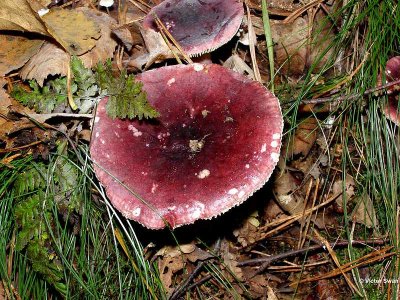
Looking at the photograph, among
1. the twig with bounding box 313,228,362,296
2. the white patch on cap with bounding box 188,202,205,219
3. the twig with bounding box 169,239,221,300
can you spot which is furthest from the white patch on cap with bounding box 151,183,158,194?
the twig with bounding box 313,228,362,296

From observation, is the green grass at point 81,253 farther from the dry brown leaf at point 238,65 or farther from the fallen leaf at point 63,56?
the dry brown leaf at point 238,65

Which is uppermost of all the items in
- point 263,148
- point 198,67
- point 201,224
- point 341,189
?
point 198,67

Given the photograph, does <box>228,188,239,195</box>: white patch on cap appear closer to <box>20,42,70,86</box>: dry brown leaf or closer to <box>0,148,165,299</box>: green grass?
<box>0,148,165,299</box>: green grass

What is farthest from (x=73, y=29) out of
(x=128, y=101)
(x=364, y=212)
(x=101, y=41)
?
(x=364, y=212)

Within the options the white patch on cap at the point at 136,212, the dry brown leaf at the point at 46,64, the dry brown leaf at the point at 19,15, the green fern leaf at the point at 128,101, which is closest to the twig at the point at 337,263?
the white patch on cap at the point at 136,212

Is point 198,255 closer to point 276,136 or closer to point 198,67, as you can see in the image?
point 276,136

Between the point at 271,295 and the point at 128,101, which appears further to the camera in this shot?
the point at 271,295
